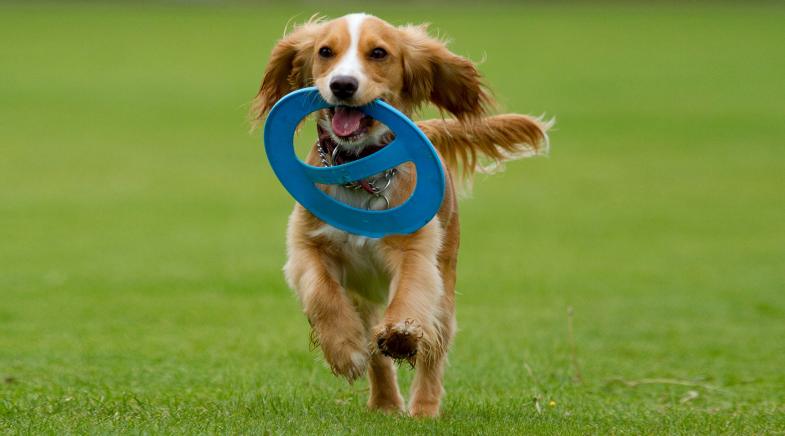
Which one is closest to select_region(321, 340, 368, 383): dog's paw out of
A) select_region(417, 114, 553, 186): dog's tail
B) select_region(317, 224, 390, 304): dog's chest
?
select_region(317, 224, 390, 304): dog's chest

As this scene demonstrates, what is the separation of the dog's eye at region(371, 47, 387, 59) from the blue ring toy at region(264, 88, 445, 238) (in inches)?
12.8

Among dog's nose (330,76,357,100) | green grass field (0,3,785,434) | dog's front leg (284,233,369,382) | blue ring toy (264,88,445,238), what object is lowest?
green grass field (0,3,785,434)

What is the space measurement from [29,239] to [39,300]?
429 centimetres

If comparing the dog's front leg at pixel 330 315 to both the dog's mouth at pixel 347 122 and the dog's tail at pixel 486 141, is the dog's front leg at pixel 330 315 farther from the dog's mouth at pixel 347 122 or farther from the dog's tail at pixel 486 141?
the dog's tail at pixel 486 141

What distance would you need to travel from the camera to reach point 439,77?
723 centimetres

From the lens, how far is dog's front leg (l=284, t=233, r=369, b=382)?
6.23 m

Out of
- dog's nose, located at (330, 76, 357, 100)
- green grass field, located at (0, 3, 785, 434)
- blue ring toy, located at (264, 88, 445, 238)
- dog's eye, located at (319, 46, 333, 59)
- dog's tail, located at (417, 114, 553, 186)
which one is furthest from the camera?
dog's tail, located at (417, 114, 553, 186)

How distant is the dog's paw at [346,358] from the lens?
6.21m

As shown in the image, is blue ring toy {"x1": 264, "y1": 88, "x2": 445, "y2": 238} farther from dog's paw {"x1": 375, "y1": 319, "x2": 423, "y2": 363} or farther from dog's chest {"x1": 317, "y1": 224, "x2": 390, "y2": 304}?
dog's paw {"x1": 375, "y1": 319, "x2": 423, "y2": 363}

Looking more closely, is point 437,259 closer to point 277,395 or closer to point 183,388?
point 277,395

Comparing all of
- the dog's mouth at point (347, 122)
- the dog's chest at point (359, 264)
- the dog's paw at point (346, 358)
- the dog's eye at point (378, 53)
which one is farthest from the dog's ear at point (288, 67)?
the dog's paw at point (346, 358)

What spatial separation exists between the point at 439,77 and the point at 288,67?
835 millimetres

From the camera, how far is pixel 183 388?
7539 millimetres

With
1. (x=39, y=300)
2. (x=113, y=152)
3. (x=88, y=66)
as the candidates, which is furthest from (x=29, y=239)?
(x=88, y=66)
